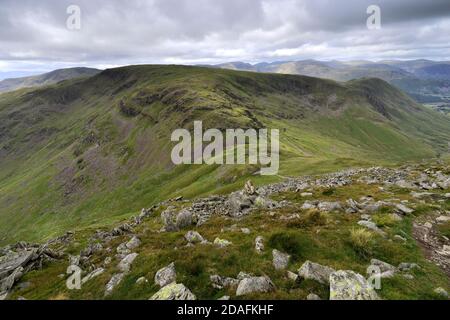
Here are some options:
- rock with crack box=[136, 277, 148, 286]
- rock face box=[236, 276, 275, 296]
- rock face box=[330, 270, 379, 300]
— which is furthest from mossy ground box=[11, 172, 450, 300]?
rock face box=[330, 270, 379, 300]

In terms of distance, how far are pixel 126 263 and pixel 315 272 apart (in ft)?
41.9

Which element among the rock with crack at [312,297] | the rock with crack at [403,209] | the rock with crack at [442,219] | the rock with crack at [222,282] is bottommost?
the rock with crack at [442,219]

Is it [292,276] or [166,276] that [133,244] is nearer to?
[166,276]

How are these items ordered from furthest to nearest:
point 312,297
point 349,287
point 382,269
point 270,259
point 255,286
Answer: point 270,259
point 382,269
point 255,286
point 312,297
point 349,287

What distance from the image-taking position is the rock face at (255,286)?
16031mm

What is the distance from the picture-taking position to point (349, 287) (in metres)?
14.8

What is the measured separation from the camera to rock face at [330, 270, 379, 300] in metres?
14.3

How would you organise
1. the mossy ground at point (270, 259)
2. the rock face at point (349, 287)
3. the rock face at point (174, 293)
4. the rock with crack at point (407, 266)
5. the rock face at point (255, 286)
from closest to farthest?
1. the rock face at point (349, 287)
2. the rock face at point (174, 293)
3. the rock face at point (255, 286)
4. the mossy ground at point (270, 259)
5. the rock with crack at point (407, 266)

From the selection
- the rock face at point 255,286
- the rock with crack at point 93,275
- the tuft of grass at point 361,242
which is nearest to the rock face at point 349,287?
the rock face at point 255,286

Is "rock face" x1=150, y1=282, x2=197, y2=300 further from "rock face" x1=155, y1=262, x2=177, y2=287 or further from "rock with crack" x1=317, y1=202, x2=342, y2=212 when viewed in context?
"rock with crack" x1=317, y1=202, x2=342, y2=212

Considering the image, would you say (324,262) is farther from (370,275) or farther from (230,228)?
(230,228)

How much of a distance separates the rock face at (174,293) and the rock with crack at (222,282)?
5.18 feet

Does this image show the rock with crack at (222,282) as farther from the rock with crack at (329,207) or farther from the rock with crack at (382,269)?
the rock with crack at (329,207)

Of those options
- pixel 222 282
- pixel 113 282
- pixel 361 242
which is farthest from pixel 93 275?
pixel 361 242
